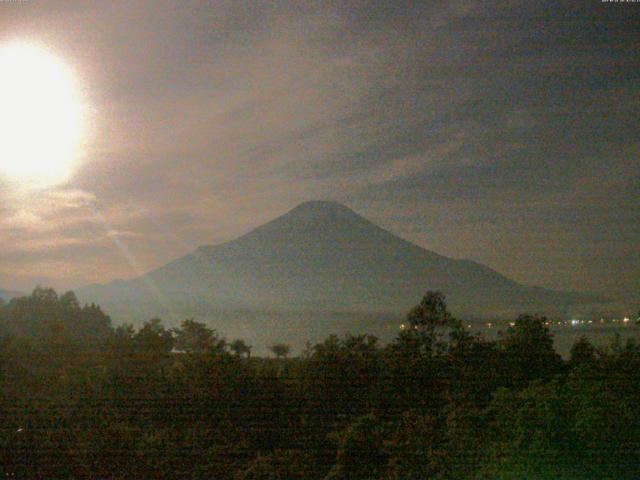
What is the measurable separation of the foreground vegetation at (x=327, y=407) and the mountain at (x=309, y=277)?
1071cm

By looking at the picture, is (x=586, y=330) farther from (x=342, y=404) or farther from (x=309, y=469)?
(x=309, y=469)

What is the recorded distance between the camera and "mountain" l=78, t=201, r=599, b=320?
25609 mm

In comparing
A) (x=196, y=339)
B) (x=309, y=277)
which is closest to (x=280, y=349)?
(x=196, y=339)

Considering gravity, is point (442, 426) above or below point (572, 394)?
below

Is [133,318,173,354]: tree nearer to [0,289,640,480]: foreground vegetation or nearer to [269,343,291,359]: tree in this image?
[0,289,640,480]: foreground vegetation

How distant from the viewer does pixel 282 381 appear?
9.09 meters

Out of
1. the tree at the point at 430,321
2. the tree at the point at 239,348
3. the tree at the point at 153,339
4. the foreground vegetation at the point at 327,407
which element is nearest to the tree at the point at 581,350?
the foreground vegetation at the point at 327,407

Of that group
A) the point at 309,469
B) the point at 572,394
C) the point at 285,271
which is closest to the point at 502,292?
the point at 285,271

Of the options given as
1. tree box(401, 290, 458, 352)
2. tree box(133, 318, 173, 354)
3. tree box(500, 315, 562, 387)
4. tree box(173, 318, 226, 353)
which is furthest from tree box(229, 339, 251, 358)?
tree box(500, 315, 562, 387)

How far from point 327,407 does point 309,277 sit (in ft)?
77.9

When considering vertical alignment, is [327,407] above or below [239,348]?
below

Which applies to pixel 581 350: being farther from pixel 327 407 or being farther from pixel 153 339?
pixel 153 339

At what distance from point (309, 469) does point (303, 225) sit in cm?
3426

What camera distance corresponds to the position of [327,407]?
27.9 feet
